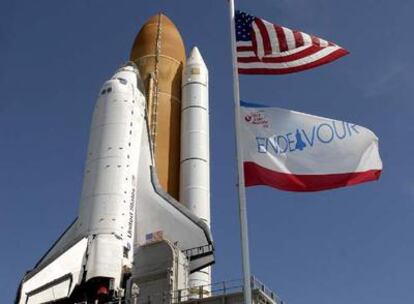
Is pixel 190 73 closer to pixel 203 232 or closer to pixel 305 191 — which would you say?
pixel 203 232

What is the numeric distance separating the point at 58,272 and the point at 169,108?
44.3 ft

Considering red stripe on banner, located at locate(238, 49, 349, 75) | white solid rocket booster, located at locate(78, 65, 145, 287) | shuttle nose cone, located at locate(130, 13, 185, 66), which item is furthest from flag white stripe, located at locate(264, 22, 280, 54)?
shuttle nose cone, located at locate(130, 13, 185, 66)

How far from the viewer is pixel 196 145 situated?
102ft

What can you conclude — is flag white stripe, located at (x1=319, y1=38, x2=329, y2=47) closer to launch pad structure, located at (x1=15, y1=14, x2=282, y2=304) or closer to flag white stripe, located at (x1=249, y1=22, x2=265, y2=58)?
flag white stripe, located at (x1=249, y1=22, x2=265, y2=58)

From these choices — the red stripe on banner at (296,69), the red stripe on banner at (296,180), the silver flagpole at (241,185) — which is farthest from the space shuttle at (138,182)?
the silver flagpole at (241,185)

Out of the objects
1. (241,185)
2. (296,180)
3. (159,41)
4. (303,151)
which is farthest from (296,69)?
(159,41)

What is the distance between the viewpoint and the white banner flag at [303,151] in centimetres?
1266

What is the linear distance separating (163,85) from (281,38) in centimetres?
2068

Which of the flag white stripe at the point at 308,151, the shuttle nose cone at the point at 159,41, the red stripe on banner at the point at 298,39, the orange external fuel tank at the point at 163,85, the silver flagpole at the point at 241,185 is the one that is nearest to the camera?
the silver flagpole at the point at 241,185

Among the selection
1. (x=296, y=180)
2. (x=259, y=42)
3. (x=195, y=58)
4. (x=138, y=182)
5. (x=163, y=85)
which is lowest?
(x=296, y=180)

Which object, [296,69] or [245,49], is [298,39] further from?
[245,49]

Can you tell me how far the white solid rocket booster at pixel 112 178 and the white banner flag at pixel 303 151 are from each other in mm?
11769

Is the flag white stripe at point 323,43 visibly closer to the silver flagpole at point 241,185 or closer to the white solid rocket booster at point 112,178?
the silver flagpole at point 241,185

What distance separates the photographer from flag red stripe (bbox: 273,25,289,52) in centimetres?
1384
